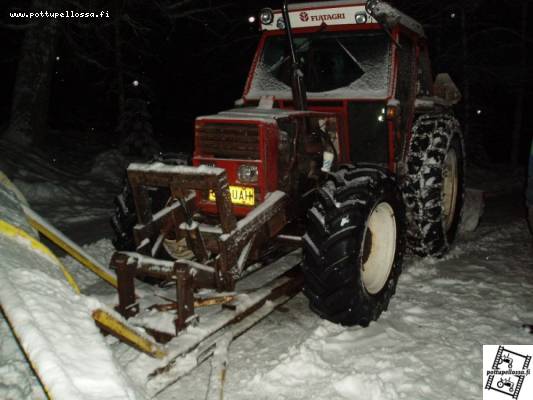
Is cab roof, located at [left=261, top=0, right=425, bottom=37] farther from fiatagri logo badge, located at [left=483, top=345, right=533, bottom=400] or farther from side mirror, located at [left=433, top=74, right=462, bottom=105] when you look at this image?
fiatagri logo badge, located at [left=483, top=345, right=533, bottom=400]

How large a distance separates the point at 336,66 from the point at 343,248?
2.50m

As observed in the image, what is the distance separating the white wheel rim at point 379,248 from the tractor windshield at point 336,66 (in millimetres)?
1359

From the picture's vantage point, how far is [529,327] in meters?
4.21

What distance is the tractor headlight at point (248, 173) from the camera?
13.6 ft

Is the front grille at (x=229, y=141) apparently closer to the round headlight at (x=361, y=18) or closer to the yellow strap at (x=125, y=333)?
the yellow strap at (x=125, y=333)

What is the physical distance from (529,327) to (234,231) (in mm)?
2791

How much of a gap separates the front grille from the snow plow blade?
81.3 inches

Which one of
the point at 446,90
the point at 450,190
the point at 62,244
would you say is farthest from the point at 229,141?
the point at 446,90

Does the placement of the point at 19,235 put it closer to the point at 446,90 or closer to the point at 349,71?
the point at 349,71

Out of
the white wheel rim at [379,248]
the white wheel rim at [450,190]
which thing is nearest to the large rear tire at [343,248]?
the white wheel rim at [379,248]

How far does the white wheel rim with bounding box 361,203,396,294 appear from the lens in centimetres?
458

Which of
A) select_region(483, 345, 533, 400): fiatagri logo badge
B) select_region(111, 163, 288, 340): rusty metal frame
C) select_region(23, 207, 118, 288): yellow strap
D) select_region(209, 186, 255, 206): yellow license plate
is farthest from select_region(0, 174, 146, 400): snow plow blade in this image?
select_region(483, 345, 533, 400): fiatagri logo badge

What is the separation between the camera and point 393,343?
392 centimetres

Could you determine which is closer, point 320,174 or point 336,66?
point 320,174
